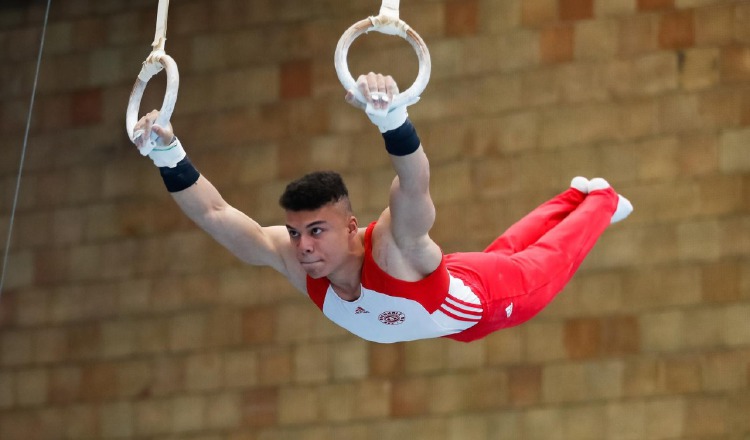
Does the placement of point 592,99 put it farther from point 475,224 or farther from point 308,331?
point 308,331

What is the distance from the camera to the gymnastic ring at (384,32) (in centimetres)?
445

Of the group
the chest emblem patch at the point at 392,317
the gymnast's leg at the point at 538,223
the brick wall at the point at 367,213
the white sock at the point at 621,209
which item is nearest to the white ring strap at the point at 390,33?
the chest emblem patch at the point at 392,317

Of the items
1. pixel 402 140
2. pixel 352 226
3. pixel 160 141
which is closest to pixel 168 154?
pixel 160 141

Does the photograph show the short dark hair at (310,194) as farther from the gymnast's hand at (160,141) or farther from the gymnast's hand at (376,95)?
the gymnast's hand at (376,95)

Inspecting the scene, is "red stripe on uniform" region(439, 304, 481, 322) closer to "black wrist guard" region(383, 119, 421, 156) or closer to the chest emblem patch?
the chest emblem patch

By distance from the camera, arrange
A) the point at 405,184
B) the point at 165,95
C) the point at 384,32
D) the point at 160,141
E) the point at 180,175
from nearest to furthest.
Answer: the point at 384,32 → the point at 405,184 → the point at 165,95 → the point at 160,141 → the point at 180,175

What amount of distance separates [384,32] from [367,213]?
380 centimetres

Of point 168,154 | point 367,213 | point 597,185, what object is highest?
point 367,213

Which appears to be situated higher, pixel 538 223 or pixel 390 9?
pixel 390 9

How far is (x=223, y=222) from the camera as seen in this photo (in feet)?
17.2

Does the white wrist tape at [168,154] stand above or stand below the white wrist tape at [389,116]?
above

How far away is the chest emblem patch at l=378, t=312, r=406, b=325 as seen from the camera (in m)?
5.18

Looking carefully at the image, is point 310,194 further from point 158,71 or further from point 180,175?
point 158,71

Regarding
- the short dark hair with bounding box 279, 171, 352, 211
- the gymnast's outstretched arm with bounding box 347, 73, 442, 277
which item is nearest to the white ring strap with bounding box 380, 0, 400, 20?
the gymnast's outstretched arm with bounding box 347, 73, 442, 277
